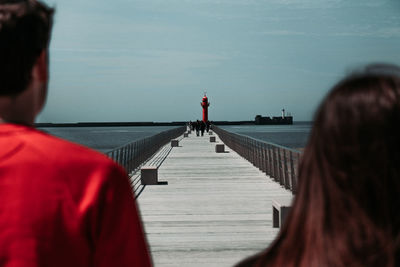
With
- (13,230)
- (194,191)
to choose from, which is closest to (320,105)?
(13,230)

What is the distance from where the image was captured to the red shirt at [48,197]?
4.44 ft

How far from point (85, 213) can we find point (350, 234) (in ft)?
2.04

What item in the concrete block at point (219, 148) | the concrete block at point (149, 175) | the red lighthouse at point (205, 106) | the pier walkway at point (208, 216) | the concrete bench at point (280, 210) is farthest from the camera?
the red lighthouse at point (205, 106)

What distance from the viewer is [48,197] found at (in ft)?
4.44

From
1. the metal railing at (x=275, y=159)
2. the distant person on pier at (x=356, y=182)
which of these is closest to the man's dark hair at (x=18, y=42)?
the distant person on pier at (x=356, y=182)

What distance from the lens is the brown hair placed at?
129 cm

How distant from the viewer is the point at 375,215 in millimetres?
1314

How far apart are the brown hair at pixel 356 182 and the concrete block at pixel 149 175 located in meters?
13.0

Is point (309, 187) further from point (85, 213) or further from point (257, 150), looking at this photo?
point (257, 150)

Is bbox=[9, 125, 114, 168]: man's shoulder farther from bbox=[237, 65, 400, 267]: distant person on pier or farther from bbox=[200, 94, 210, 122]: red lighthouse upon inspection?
bbox=[200, 94, 210, 122]: red lighthouse

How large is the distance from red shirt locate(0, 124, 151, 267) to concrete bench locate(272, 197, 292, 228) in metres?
6.35

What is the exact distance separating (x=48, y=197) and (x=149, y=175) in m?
13.2

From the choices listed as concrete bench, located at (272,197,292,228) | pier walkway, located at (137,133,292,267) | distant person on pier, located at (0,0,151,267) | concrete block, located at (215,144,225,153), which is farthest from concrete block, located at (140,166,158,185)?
concrete block, located at (215,144,225,153)

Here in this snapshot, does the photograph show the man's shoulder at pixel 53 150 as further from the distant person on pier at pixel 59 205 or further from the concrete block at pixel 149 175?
the concrete block at pixel 149 175
